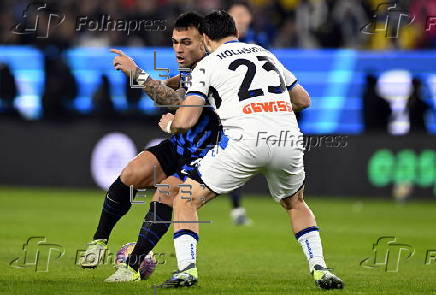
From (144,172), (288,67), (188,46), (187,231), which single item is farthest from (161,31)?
(187,231)

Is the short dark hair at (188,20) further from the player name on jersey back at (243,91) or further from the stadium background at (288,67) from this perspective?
the stadium background at (288,67)

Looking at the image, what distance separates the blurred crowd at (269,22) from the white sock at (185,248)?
12499 millimetres

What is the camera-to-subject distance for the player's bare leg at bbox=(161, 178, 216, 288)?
7.60 metres

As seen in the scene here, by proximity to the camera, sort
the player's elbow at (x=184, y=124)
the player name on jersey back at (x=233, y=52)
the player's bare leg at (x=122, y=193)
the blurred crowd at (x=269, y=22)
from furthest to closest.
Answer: the blurred crowd at (x=269, y=22)
the player's bare leg at (x=122, y=193)
the player name on jersey back at (x=233, y=52)
the player's elbow at (x=184, y=124)

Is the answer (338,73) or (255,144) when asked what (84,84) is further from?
(255,144)

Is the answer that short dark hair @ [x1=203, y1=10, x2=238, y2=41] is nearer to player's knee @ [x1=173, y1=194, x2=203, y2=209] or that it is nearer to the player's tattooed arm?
the player's tattooed arm

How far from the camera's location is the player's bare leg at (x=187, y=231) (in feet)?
24.9

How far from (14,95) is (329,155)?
6.76m

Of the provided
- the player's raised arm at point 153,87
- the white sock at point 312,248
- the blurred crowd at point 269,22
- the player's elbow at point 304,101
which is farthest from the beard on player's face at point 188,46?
the blurred crowd at point 269,22

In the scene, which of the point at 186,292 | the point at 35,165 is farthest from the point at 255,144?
the point at 35,165

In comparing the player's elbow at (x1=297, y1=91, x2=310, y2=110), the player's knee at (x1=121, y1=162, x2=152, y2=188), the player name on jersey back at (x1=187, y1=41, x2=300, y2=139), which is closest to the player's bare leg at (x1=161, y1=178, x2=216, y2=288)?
the player name on jersey back at (x1=187, y1=41, x2=300, y2=139)

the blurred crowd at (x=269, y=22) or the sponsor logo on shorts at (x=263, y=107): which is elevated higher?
the blurred crowd at (x=269, y=22)

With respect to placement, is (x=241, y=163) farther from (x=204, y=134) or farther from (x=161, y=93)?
(x=161, y=93)

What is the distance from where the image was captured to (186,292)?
7473 mm
